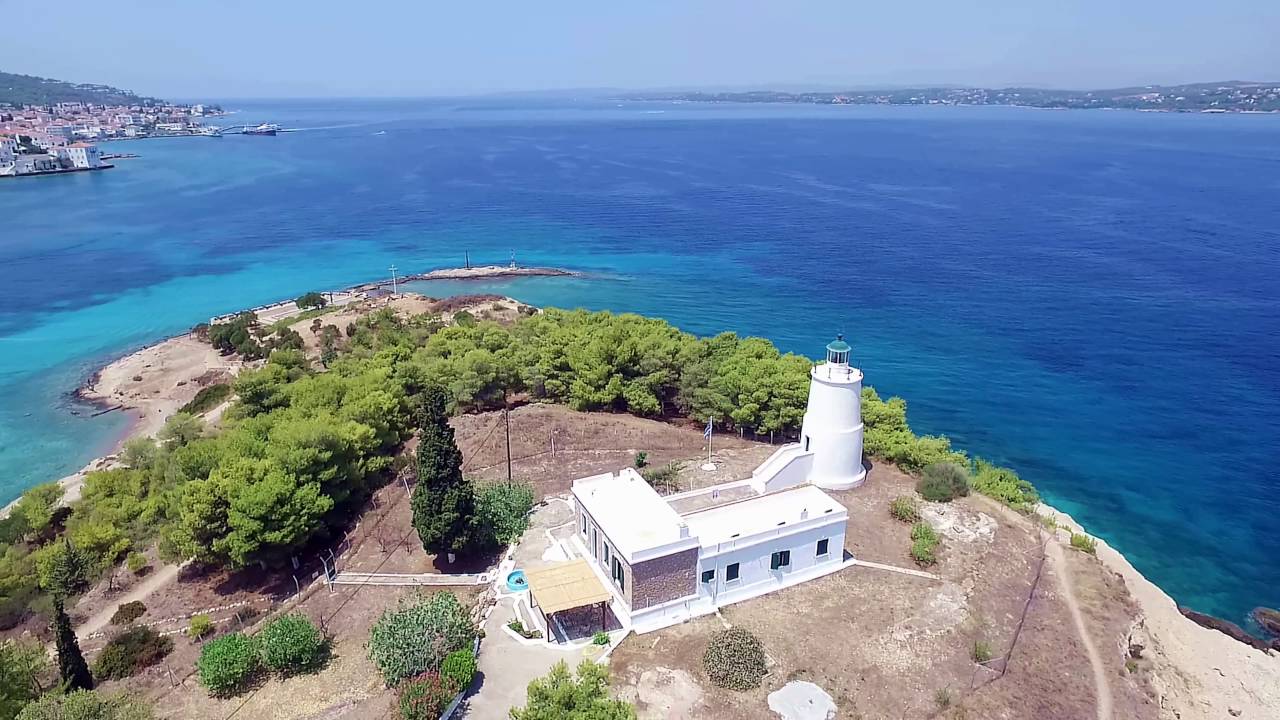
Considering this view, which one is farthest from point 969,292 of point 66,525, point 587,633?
point 66,525

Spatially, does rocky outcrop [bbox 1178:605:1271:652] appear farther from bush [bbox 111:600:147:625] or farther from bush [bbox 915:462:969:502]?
bush [bbox 111:600:147:625]

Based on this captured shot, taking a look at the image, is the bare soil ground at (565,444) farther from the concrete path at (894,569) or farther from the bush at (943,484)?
the bush at (943,484)

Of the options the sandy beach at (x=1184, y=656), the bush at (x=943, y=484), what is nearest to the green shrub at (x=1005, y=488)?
the sandy beach at (x=1184, y=656)

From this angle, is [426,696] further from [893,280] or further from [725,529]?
[893,280]

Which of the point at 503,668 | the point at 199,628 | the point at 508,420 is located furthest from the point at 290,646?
the point at 508,420

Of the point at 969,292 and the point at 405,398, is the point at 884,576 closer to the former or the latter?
the point at 405,398

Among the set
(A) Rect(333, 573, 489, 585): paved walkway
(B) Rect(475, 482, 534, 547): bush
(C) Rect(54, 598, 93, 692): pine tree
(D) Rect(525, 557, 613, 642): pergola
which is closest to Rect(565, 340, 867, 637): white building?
(D) Rect(525, 557, 613, 642): pergola
